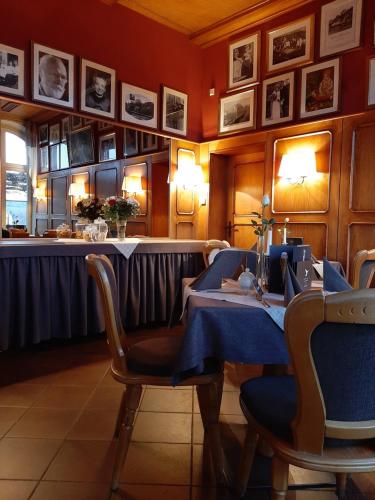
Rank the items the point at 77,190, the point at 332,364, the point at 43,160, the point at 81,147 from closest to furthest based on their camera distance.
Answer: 1. the point at 332,364
2. the point at 43,160
3. the point at 77,190
4. the point at 81,147

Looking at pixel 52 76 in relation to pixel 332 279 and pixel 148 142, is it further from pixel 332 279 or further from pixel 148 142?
pixel 332 279

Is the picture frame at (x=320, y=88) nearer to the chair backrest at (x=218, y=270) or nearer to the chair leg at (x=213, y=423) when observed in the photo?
the chair backrest at (x=218, y=270)

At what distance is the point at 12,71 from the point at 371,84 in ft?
11.8

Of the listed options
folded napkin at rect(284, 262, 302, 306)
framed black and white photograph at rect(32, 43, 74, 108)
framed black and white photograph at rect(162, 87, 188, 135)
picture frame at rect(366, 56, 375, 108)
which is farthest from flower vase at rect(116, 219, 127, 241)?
picture frame at rect(366, 56, 375, 108)

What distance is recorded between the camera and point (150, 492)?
1.54 metres

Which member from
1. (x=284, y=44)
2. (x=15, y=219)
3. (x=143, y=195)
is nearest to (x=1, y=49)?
(x=15, y=219)

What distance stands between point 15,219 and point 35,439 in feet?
7.93

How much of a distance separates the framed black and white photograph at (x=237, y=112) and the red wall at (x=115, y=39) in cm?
42

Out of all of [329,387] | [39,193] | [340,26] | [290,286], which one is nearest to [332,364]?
[329,387]

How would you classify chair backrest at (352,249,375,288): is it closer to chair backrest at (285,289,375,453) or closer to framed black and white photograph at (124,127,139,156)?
chair backrest at (285,289,375,453)

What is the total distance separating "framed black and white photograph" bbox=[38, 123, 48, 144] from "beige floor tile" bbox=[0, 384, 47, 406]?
247cm

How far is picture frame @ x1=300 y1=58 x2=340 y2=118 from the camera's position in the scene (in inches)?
164

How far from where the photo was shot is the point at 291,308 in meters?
0.89

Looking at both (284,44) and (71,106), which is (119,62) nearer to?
(71,106)
